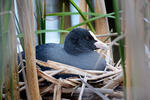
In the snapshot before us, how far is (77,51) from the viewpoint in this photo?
3.73ft

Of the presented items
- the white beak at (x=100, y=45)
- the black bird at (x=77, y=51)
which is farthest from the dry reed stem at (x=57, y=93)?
the white beak at (x=100, y=45)

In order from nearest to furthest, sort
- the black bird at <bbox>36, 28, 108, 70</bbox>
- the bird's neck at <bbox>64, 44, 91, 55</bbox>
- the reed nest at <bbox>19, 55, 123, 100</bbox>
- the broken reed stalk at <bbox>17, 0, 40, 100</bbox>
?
the broken reed stalk at <bbox>17, 0, 40, 100</bbox>
the reed nest at <bbox>19, 55, 123, 100</bbox>
the black bird at <bbox>36, 28, 108, 70</bbox>
the bird's neck at <bbox>64, 44, 91, 55</bbox>

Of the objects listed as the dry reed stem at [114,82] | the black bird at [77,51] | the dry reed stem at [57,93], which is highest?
the black bird at [77,51]

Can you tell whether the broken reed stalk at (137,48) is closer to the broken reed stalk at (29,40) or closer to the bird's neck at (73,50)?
the broken reed stalk at (29,40)

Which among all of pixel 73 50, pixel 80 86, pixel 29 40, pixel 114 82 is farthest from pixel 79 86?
pixel 73 50

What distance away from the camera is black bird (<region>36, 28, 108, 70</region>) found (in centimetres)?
101

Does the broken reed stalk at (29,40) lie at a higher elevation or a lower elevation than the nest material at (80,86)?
higher

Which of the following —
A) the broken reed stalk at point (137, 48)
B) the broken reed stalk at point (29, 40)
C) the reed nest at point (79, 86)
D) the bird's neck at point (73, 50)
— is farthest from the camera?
the bird's neck at point (73, 50)

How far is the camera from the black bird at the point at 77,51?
3.31 ft

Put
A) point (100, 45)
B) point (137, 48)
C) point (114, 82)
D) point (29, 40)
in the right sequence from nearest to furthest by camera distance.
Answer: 1. point (137, 48)
2. point (29, 40)
3. point (114, 82)
4. point (100, 45)

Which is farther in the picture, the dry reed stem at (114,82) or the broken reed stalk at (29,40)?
the dry reed stem at (114,82)

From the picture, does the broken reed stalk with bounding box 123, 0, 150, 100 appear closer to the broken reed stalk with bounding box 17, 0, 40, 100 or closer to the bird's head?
the broken reed stalk with bounding box 17, 0, 40, 100

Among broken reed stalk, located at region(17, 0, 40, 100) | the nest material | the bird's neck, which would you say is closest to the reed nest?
the nest material

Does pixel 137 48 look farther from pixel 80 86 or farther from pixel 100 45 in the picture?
pixel 100 45
